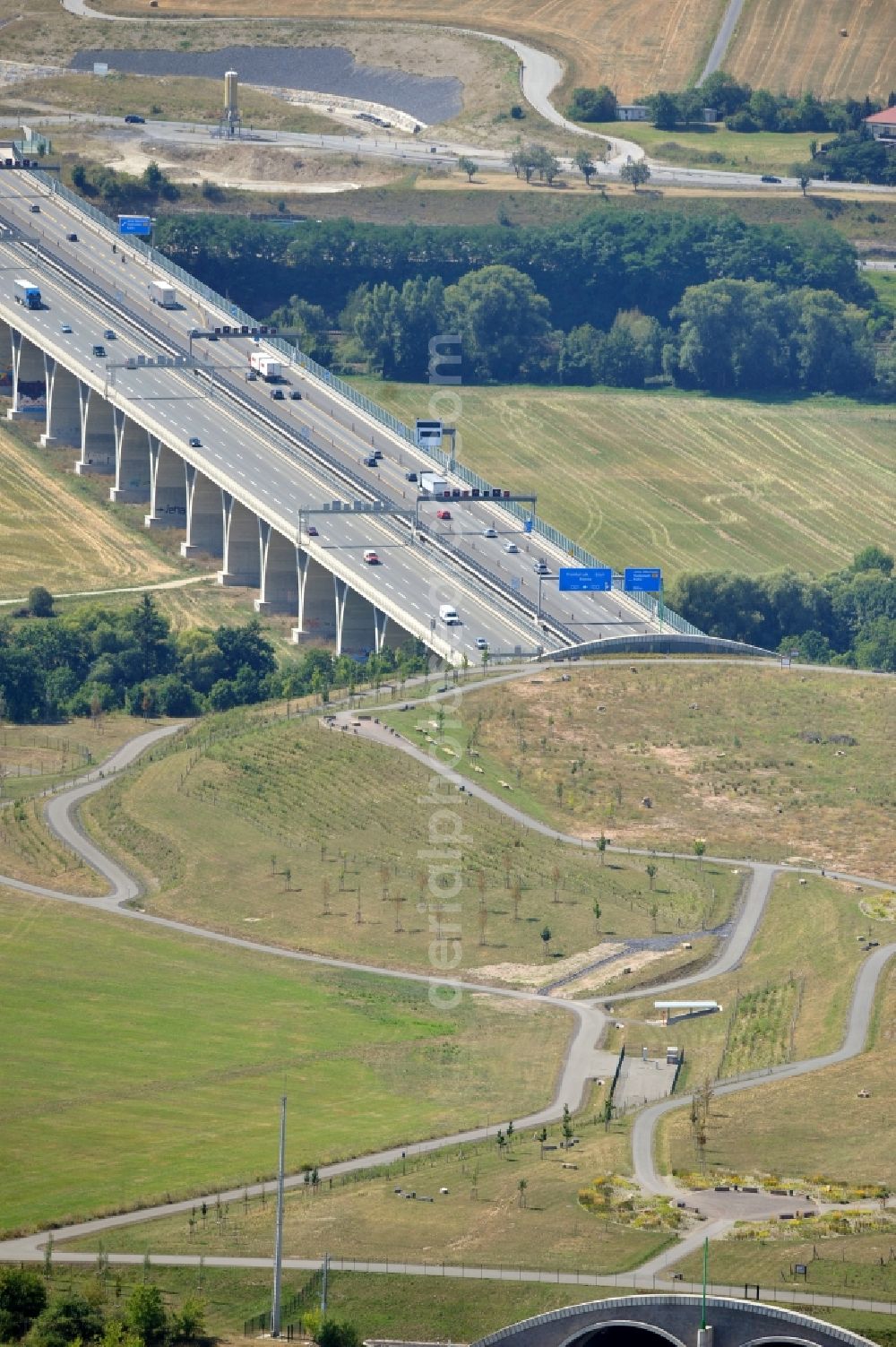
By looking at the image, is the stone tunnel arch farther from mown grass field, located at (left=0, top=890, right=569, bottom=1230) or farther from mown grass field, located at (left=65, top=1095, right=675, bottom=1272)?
mown grass field, located at (left=0, top=890, right=569, bottom=1230)

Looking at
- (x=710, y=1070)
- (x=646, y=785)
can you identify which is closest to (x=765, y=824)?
(x=646, y=785)

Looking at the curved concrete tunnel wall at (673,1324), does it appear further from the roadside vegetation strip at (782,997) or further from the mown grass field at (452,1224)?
the roadside vegetation strip at (782,997)

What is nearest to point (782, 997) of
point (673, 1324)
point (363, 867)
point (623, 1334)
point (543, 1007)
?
point (543, 1007)

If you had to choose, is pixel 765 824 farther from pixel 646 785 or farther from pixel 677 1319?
pixel 677 1319

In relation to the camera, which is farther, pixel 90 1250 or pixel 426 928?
pixel 426 928

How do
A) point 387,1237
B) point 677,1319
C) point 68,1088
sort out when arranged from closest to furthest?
point 677,1319, point 387,1237, point 68,1088

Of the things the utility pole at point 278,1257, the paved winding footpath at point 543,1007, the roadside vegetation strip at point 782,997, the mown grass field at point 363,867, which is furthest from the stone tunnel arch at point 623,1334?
the mown grass field at point 363,867
